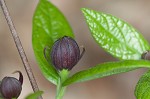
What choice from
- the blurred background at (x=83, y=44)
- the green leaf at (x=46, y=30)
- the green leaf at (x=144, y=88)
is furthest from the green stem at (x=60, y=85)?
the blurred background at (x=83, y=44)

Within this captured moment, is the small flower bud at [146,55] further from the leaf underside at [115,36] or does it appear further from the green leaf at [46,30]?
the green leaf at [46,30]

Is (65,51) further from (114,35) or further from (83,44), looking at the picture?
(83,44)

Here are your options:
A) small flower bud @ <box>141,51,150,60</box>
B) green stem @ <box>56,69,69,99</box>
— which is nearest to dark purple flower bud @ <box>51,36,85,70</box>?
green stem @ <box>56,69,69,99</box>

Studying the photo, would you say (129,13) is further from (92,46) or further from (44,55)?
(44,55)

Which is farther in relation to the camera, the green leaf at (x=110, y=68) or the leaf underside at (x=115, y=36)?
the leaf underside at (x=115, y=36)

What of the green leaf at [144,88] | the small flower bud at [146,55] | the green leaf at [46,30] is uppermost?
the green leaf at [46,30]

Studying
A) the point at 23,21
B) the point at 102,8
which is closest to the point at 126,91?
the point at 102,8

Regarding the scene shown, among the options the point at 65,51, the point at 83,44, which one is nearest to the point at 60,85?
the point at 65,51
